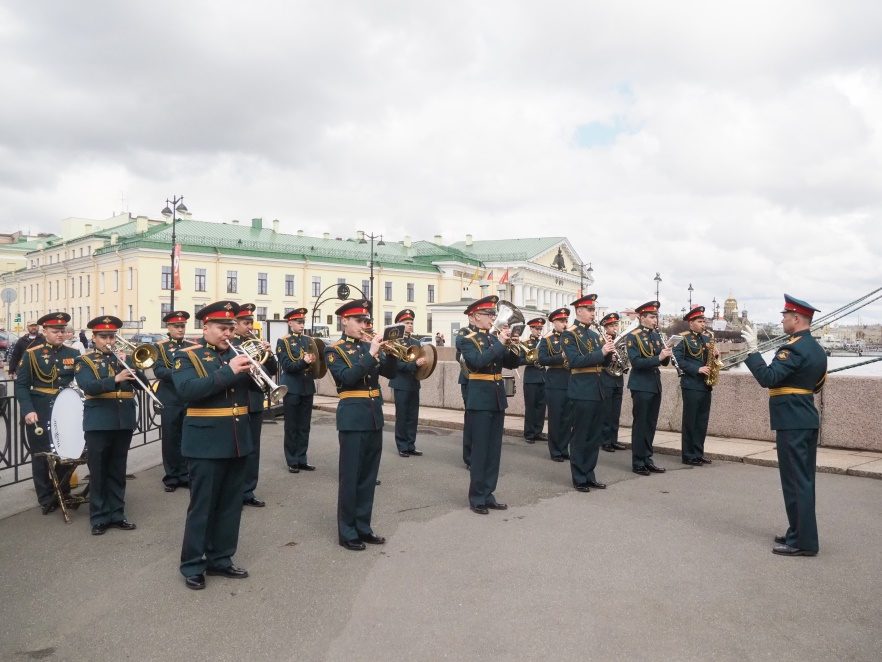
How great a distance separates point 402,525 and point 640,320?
503 centimetres

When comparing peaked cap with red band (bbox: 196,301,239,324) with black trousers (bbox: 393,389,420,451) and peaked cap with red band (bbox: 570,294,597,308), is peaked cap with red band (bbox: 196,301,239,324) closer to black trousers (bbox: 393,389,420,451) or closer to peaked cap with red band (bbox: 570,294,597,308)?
peaked cap with red band (bbox: 570,294,597,308)

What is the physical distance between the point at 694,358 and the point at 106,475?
789cm

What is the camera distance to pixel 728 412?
12352 mm

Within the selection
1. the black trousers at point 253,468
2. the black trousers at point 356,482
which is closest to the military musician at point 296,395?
the black trousers at point 253,468

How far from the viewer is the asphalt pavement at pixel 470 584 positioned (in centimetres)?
455

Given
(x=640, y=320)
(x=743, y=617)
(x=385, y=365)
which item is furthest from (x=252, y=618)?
(x=640, y=320)

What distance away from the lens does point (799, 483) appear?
638cm

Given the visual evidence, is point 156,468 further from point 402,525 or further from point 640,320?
point 640,320

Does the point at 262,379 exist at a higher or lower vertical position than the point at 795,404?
higher

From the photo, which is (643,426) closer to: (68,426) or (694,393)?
(694,393)

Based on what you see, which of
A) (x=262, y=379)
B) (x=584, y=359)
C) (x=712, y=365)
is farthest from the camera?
(x=712, y=365)

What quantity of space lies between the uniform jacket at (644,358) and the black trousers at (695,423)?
2.11 ft

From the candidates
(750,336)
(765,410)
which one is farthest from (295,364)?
(765,410)

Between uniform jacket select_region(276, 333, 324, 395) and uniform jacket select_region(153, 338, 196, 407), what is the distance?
166cm
